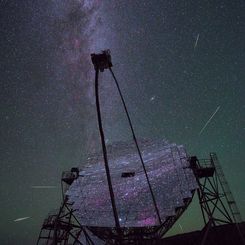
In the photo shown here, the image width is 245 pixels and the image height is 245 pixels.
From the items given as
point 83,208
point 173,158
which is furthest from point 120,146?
point 83,208

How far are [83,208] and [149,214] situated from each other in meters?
3.78

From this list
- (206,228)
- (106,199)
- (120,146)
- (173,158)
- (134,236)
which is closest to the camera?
(206,228)

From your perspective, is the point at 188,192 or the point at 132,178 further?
the point at 132,178

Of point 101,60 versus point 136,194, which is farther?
point 136,194

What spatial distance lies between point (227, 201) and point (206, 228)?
4.42 meters

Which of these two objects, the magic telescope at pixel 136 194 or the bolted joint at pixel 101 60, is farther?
the magic telescope at pixel 136 194

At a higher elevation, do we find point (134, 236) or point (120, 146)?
point (120, 146)

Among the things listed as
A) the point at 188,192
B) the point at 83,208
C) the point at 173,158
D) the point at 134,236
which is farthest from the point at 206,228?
the point at 83,208

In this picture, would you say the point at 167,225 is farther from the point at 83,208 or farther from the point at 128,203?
the point at 83,208

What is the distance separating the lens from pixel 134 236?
52.7 ft

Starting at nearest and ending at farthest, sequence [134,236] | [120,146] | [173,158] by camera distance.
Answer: [134,236], [173,158], [120,146]

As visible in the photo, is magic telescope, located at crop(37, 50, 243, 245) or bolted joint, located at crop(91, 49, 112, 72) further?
magic telescope, located at crop(37, 50, 243, 245)

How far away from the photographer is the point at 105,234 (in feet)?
53.3

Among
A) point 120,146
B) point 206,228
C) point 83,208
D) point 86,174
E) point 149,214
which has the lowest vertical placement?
point 206,228
